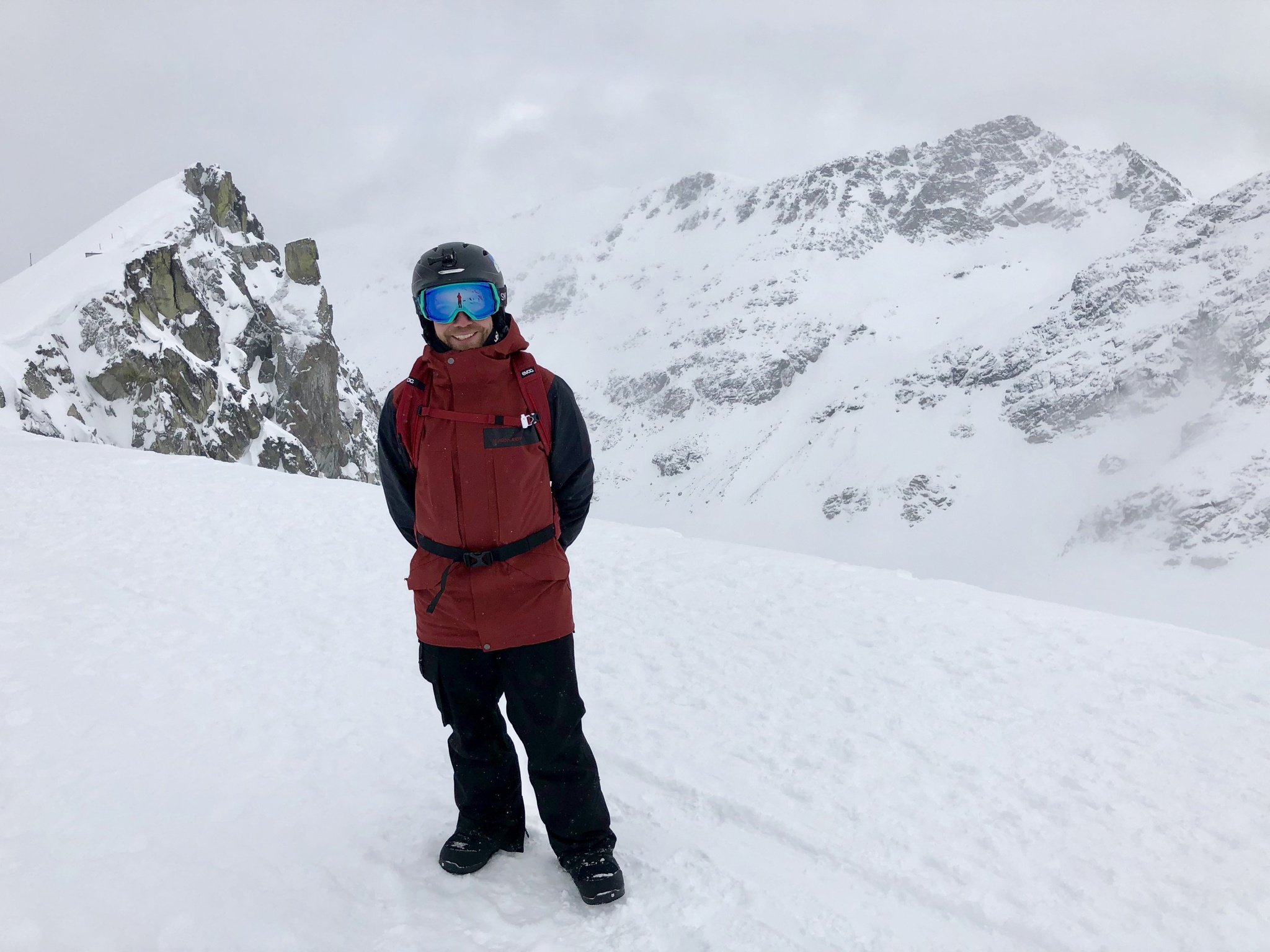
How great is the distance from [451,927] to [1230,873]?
12.1ft

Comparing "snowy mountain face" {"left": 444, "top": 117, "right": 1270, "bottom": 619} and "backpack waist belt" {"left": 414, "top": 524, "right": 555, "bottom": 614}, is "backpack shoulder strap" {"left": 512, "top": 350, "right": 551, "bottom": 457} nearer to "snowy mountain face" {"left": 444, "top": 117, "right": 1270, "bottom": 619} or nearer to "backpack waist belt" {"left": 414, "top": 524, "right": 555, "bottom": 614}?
"backpack waist belt" {"left": 414, "top": 524, "right": 555, "bottom": 614}

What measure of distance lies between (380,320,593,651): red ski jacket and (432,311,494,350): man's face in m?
0.06

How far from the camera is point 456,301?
124 inches

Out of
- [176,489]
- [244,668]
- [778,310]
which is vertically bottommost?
[244,668]

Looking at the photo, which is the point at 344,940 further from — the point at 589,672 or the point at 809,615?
the point at 809,615

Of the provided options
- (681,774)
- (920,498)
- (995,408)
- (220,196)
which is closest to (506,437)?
(681,774)

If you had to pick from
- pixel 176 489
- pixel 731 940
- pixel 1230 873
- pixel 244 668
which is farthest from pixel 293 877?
pixel 176 489

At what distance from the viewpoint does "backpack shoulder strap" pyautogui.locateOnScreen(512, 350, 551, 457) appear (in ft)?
10.3

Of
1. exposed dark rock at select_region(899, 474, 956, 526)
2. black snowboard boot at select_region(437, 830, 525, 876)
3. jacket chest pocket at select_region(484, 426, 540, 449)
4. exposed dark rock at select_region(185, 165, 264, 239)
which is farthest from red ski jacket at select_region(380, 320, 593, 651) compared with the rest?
exposed dark rock at select_region(899, 474, 956, 526)

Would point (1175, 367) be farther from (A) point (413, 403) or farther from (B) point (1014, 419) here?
(A) point (413, 403)

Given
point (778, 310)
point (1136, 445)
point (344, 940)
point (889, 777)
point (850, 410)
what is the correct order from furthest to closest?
point (778, 310)
point (850, 410)
point (1136, 445)
point (889, 777)
point (344, 940)

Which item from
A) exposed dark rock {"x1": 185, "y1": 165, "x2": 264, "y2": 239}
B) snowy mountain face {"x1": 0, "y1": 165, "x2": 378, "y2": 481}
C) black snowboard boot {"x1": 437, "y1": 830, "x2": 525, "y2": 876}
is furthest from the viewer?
exposed dark rock {"x1": 185, "y1": 165, "x2": 264, "y2": 239}

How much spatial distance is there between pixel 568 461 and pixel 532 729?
1.19 m

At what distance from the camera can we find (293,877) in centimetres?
323
